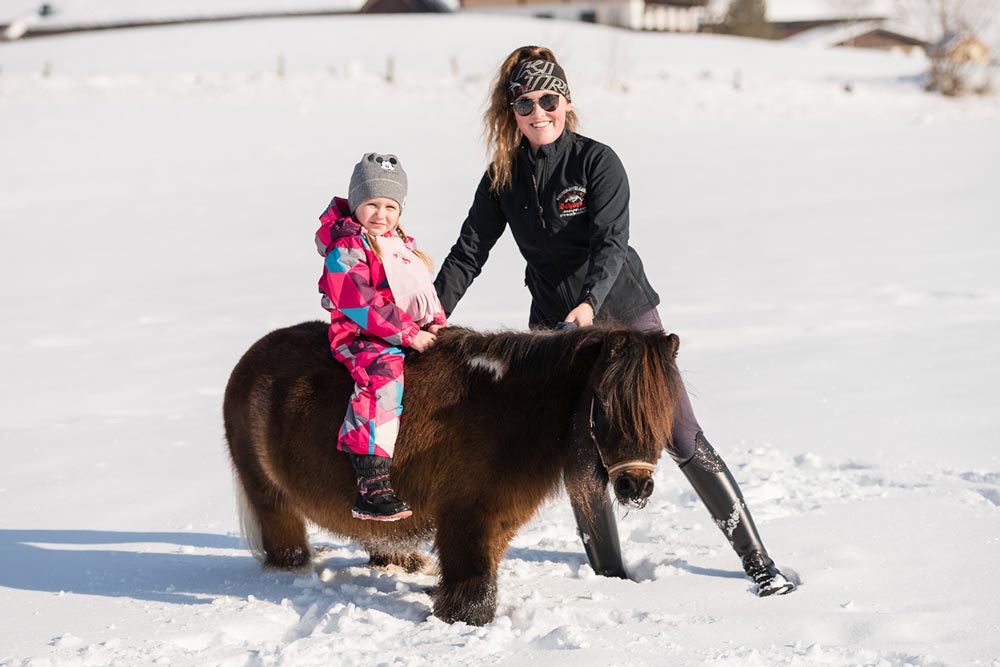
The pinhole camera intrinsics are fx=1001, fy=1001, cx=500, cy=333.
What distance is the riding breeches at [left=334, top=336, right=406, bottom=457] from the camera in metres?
3.62

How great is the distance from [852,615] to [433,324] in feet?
6.05

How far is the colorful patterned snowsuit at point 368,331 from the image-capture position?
362 centimetres

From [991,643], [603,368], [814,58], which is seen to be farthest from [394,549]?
A: [814,58]

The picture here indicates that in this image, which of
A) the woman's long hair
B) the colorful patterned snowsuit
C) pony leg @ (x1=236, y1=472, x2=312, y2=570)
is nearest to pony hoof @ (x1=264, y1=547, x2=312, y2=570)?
pony leg @ (x1=236, y1=472, x2=312, y2=570)

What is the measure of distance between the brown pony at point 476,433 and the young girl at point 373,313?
11 cm

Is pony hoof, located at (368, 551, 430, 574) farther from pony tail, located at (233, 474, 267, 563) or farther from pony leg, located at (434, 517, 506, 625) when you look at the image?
pony leg, located at (434, 517, 506, 625)

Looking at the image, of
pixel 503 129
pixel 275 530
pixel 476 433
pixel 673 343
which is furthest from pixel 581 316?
pixel 275 530

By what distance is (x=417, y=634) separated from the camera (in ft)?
11.6

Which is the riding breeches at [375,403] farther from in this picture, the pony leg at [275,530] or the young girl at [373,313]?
the pony leg at [275,530]

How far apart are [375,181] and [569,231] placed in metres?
0.81

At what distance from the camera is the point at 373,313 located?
362 cm

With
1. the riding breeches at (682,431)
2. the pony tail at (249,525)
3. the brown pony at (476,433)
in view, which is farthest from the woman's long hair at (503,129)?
the pony tail at (249,525)

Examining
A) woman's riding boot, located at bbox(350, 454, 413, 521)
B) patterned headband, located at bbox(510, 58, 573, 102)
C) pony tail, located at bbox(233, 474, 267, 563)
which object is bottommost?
pony tail, located at bbox(233, 474, 267, 563)

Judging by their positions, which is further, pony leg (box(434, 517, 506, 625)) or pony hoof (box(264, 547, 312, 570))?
pony hoof (box(264, 547, 312, 570))
